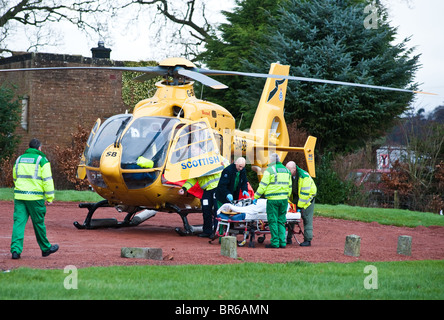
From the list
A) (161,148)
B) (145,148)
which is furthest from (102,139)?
(161,148)

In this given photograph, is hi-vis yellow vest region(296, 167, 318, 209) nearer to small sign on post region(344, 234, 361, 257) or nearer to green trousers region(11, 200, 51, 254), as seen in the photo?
small sign on post region(344, 234, 361, 257)

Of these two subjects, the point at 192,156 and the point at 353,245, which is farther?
the point at 192,156

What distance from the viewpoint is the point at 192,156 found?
591 inches

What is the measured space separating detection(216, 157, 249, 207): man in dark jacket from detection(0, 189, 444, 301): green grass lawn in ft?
10.6

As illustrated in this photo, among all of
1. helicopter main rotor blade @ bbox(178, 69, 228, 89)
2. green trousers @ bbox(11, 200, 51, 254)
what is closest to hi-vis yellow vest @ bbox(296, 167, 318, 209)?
helicopter main rotor blade @ bbox(178, 69, 228, 89)

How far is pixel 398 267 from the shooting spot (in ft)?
36.8

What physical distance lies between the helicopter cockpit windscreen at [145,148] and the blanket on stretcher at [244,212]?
184 centimetres

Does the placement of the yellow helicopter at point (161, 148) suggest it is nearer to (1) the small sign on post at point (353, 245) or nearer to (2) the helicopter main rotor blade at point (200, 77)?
(2) the helicopter main rotor blade at point (200, 77)

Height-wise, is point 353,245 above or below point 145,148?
below

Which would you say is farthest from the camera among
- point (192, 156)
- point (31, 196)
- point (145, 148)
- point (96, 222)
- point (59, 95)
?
point (59, 95)

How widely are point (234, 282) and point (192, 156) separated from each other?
6252 mm

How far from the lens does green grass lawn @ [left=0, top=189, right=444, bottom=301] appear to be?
8.01 m

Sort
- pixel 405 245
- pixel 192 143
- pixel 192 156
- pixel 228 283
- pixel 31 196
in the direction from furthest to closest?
1. pixel 192 143
2. pixel 192 156
3. pixel 405 245
4. pixel 31 196
5. pixel 228 283

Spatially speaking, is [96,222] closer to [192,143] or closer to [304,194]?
[192,143]
